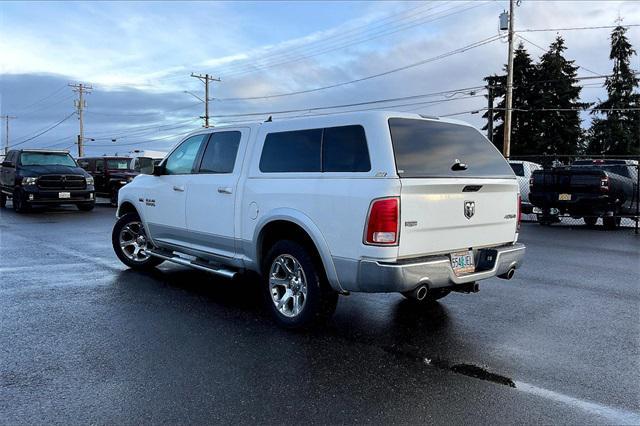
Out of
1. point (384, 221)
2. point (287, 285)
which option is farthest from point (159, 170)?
point (384, 221)

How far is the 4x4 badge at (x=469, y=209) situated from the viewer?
4.85 meters

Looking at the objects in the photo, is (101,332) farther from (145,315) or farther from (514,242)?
(514,242)

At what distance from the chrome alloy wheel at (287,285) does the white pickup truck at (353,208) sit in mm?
11

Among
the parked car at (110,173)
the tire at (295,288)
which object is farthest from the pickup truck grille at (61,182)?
the tire at (295,288)

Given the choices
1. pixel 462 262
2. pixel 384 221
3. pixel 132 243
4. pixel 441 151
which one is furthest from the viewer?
pixel 132 243

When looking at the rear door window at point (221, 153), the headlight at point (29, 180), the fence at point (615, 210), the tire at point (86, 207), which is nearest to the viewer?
the rear door window at point (221, 153)

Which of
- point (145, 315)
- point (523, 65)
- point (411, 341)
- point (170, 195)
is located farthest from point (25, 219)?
point (523, 65)

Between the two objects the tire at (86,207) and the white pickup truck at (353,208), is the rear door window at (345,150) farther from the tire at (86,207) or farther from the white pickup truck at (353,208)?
the tire at (86,207)

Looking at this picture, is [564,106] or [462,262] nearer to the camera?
[462,262]

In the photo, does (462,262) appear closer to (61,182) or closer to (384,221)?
(384,221)

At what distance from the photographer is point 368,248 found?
4324 millimetres

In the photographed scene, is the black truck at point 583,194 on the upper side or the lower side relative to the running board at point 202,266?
upper

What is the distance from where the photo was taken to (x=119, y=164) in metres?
23.4

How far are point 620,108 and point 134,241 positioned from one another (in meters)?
55.5
